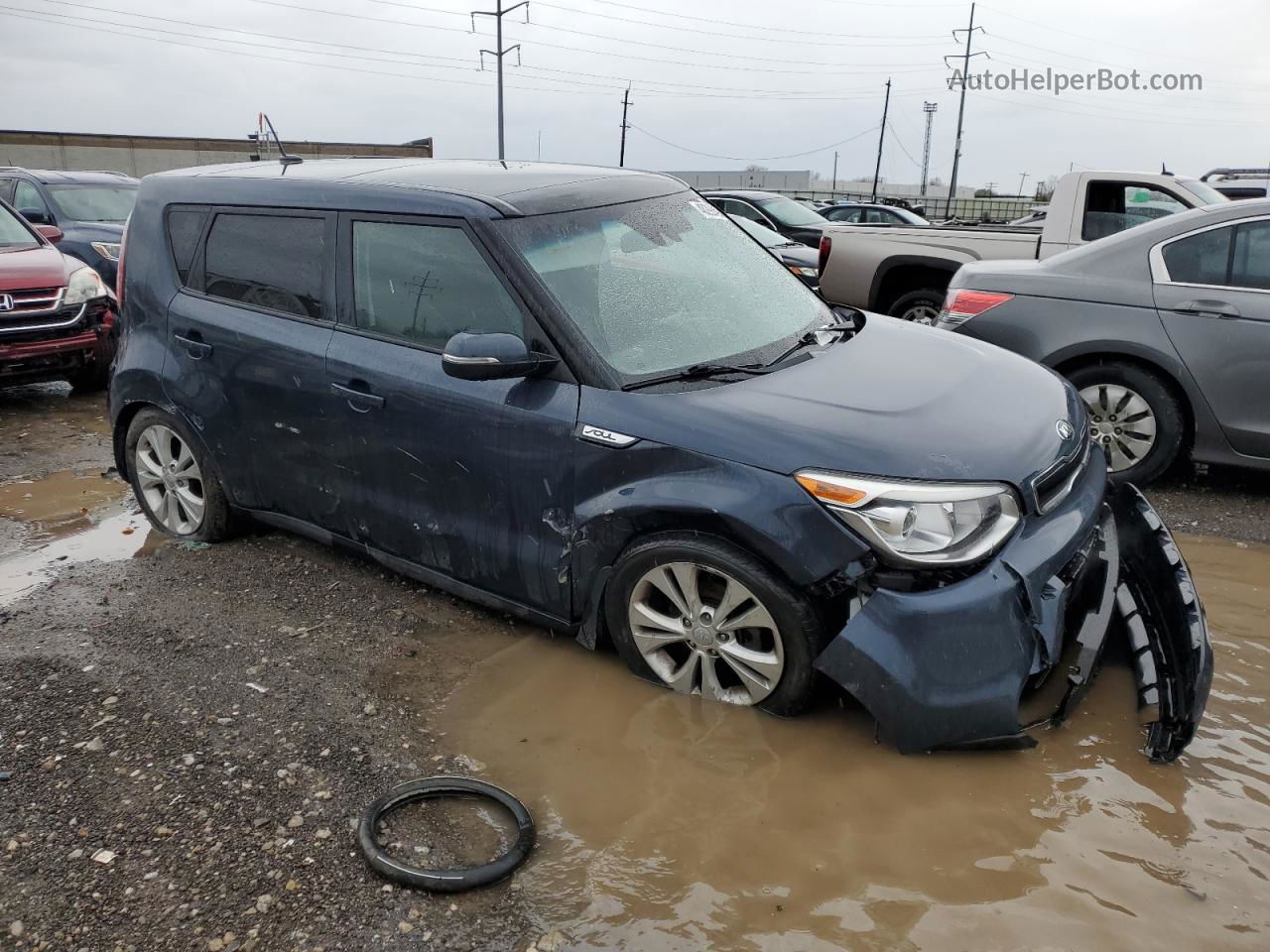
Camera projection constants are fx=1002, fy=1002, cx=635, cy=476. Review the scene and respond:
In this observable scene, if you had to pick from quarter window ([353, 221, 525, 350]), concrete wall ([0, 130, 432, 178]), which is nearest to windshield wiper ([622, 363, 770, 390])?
quarter window ([353, 221, 525, 350])

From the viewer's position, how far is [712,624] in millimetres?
3178

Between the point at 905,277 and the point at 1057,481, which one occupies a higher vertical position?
the point at 905,277

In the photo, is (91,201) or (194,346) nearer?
(194,346)

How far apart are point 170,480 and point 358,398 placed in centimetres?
157

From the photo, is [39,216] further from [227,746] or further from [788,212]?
[227,746]

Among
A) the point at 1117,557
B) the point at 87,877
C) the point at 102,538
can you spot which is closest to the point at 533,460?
the point at 87,877

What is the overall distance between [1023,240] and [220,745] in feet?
24.4

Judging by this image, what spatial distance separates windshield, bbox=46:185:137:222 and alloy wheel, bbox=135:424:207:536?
831 cm

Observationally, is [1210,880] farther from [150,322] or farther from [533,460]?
[150,322]

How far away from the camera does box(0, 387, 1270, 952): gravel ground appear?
2500mm

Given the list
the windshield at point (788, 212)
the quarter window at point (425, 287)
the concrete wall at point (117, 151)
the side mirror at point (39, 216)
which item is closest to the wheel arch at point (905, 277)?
the quarter window at point (425, 287)

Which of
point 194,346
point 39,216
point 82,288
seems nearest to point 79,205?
point 39,216

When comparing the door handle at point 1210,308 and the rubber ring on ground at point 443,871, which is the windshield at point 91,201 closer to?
the rubber ring on ground at point 443,871

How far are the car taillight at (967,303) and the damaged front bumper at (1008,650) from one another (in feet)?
9.38
